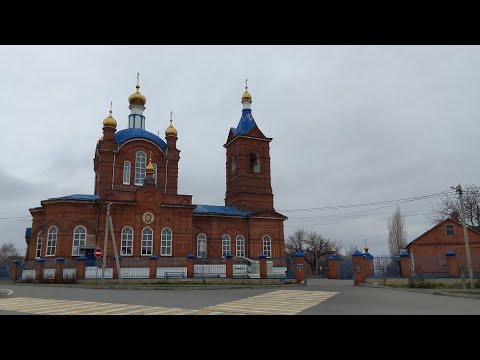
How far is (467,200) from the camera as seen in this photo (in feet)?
142

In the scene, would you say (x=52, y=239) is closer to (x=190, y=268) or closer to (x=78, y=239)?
(x=78, y=239)

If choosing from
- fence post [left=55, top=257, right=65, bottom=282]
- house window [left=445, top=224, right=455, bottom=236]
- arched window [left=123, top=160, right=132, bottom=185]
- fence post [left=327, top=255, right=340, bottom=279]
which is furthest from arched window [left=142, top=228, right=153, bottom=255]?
house window [left=445, top=224, right=455, bottom=236]

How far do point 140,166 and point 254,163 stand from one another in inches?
459

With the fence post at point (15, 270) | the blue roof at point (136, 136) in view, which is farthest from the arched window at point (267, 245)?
the fence post at point (15, 270)

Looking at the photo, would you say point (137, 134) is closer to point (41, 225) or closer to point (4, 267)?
point (41, 225)

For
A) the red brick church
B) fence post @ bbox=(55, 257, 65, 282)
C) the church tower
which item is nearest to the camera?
fence post @ bbox=(55, 257, 65, 282)

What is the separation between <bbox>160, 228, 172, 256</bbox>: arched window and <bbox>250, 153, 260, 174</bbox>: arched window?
467 inches

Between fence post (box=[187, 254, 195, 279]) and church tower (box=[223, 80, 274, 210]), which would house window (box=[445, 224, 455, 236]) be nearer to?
church tower (box=[223, 80, 274, 210])

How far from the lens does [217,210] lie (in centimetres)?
3719

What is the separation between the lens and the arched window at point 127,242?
101ft

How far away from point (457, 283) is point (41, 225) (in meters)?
29.7

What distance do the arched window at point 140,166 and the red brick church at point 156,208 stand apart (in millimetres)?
94

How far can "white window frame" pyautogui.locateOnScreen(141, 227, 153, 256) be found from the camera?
3150cm

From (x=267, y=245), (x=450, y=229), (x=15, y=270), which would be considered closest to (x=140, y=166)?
(x=15, y=270)
